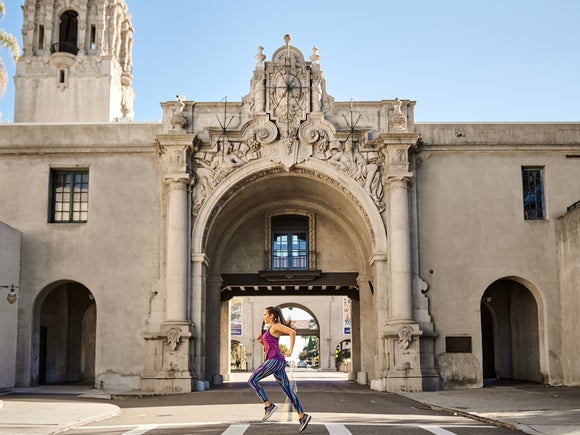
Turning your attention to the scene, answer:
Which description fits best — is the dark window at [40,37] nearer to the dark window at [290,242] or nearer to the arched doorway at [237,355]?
the arched doorway at [237,355]

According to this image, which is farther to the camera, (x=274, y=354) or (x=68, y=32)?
(x=68, y=32)

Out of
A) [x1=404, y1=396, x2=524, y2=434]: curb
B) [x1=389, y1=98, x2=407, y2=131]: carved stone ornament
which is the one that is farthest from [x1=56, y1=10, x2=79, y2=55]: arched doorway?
[x1=404, y1=396, x2=524, y2=434]: curb

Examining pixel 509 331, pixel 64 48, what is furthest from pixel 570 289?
pixel 64 48

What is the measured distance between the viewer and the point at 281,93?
28.6m

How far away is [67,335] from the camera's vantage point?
32.8 meters

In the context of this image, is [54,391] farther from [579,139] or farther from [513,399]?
[579,139]

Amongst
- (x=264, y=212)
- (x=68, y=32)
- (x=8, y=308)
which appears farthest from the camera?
(x=68, y=32)

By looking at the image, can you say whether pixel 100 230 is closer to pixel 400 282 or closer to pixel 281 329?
pixel 400 282

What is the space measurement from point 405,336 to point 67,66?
140 feet

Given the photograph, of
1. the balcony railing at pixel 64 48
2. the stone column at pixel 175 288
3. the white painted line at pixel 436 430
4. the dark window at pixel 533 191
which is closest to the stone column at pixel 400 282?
the dark window at pixel 533 191

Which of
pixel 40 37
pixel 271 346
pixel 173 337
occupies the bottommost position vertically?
pixel 271 346

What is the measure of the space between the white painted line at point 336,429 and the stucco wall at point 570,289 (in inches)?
557

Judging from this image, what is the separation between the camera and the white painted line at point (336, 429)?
12.6m

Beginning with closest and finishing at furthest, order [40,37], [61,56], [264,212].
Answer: [264,212] < [61,56] < [40,37]
